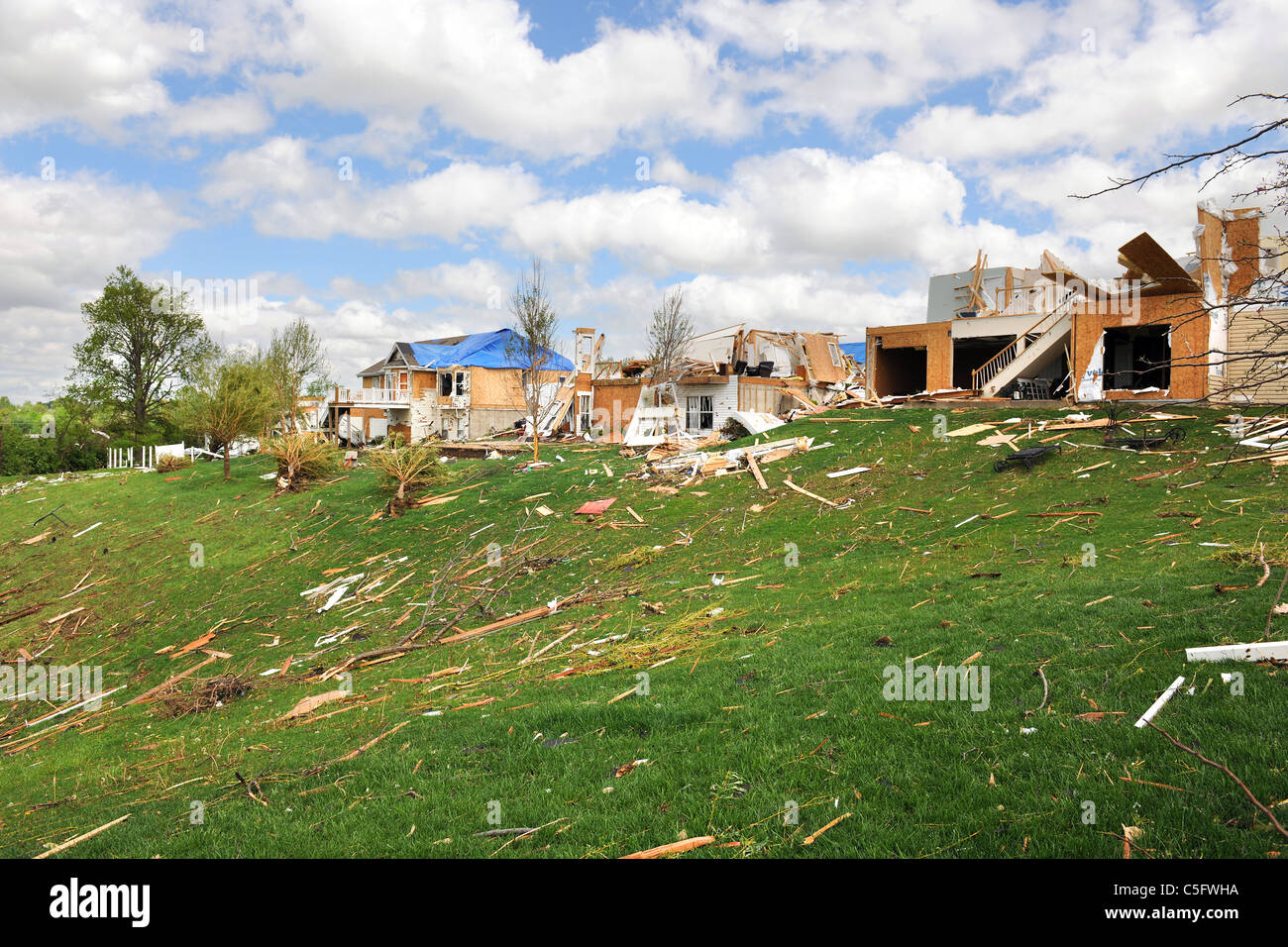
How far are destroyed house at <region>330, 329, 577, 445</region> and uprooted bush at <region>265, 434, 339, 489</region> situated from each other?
23.4m

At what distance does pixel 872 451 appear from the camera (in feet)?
65.5

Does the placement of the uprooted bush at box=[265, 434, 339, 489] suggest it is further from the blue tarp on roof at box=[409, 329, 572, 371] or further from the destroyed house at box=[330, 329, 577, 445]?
the blue tarp on roof at box=[409, 329, 572, 371]

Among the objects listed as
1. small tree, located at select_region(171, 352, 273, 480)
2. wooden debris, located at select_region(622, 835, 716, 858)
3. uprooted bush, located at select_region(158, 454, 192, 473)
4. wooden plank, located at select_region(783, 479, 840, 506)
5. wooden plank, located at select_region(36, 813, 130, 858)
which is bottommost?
wooden plank, located at select_region(36, 813, 130, 858)

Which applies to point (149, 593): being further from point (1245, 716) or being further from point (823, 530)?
point (1245, 716)

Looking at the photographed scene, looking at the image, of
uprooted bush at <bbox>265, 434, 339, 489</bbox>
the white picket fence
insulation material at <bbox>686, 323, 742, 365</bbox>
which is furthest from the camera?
the white picket fence

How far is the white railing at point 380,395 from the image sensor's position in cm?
4991

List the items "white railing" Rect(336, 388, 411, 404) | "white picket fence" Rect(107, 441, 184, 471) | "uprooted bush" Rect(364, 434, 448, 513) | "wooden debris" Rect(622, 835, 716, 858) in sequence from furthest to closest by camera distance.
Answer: "white railing" Rect(336, 388, 411, 404) → "white picket fence" Rect(107, 441, 184, 471) → "uprooted bush" Rect(364, 434, 448, 513) → "wooden debris" Rect(622, 835, 716, 858)

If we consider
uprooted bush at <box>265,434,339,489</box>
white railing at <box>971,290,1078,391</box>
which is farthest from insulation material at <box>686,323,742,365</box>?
uprooted bush at <box>265,434,339,489</box>

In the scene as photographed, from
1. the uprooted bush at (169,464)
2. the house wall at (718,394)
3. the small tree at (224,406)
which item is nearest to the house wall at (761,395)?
the house wall at (718,394)

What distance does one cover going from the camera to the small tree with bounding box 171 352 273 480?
26.5 m
